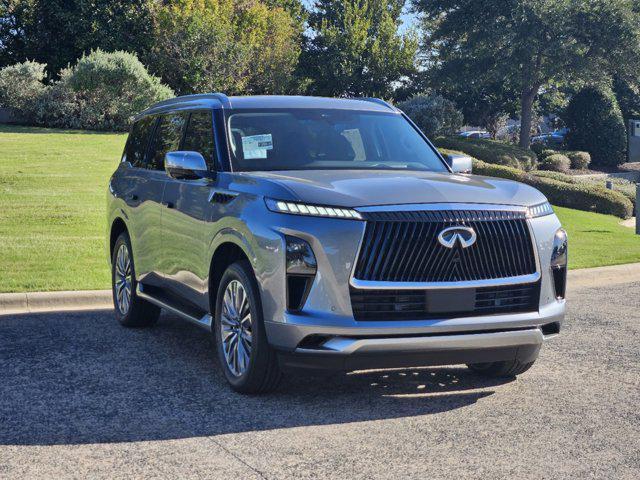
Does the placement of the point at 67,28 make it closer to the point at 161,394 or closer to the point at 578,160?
the point at 578,160

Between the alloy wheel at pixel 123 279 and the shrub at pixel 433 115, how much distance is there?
107 feet

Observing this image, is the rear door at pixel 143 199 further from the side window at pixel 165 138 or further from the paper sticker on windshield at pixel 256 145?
→ the paper sticker on windshield at pixel 256 145

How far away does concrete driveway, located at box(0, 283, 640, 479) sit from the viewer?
501 cm

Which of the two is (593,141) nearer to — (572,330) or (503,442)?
(572,330)

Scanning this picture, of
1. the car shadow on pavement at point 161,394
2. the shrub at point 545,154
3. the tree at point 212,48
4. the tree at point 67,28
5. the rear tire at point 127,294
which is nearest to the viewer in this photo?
the car shadow on pavement at point 161,394

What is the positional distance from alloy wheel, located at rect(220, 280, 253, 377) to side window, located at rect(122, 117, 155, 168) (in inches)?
106

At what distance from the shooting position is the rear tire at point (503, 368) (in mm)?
6898

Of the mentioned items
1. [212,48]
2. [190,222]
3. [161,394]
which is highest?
[212,48]

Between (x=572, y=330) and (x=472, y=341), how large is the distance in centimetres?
355

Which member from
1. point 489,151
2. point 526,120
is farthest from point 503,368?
point 526,120

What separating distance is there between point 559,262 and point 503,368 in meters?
0.94

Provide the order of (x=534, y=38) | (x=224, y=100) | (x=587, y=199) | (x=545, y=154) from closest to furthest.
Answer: (x=224, y=100)
(x=587, y=199)
(x=545, y=154)
(x=534, y=38)

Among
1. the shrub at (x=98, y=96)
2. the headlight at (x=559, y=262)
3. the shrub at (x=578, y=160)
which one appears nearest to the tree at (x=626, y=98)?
the shrub at (x=578, y=160)

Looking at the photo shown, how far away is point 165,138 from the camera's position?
8.50m
